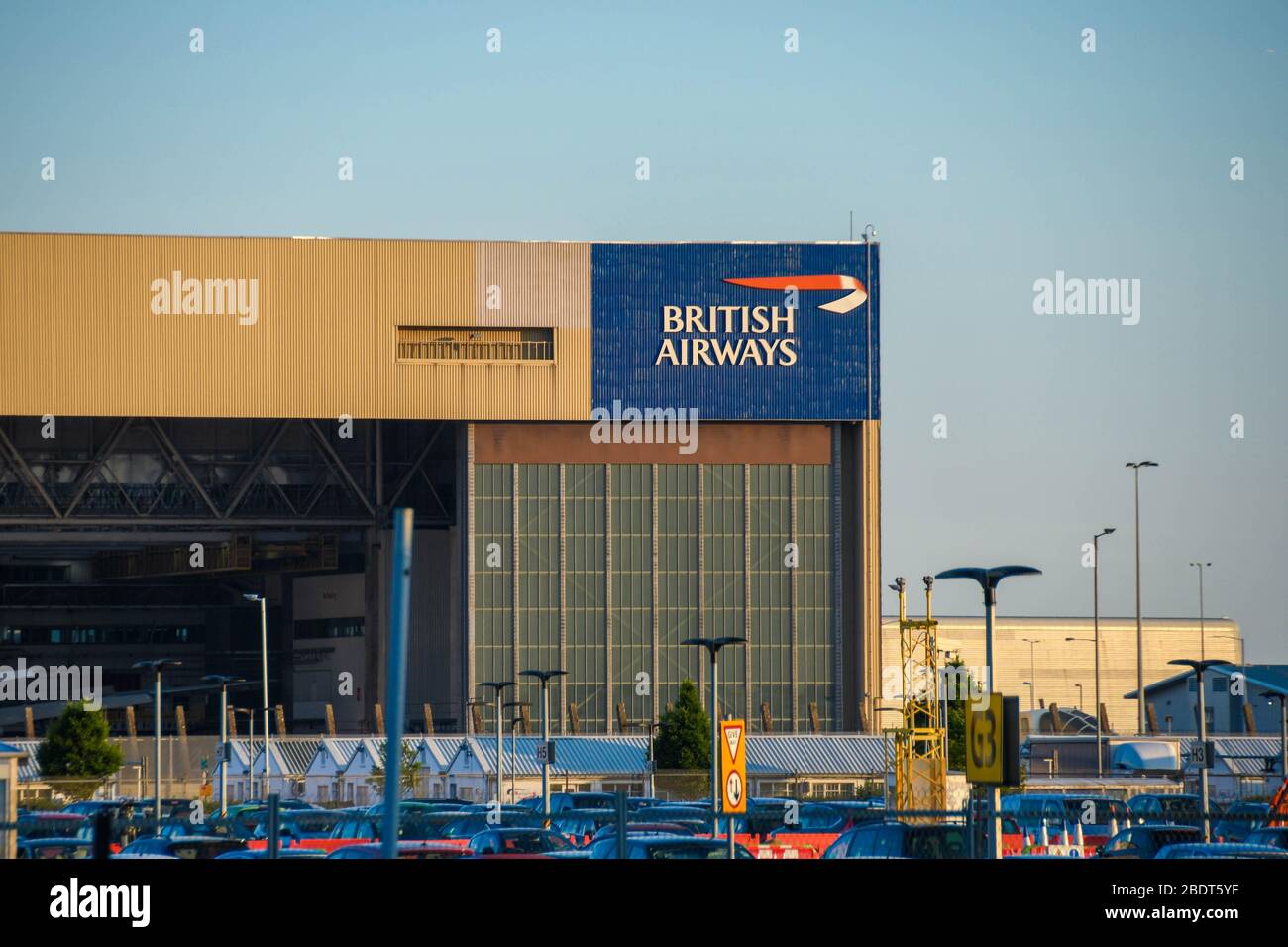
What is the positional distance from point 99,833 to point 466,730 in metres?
63.2

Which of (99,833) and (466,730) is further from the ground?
(99,833)

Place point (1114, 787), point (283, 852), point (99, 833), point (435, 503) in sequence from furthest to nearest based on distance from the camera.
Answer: point (435, 503), point (1114, 787), point (283, 852), point (99, 833)

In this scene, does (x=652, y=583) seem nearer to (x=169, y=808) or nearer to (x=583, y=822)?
(x=169, y=808)

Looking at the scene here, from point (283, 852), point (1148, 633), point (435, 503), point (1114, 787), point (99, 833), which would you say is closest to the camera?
point (99, 833)

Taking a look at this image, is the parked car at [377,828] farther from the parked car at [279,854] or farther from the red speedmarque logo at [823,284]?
the red speedmarque logo at [823,284]

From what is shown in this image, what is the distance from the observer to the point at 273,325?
249 ft

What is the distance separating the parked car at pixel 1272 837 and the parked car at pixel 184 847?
48.2 ft

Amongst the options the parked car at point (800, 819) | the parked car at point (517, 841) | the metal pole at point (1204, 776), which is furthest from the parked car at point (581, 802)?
the parked car at point (517, 841)

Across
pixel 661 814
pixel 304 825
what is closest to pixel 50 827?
pixel 304 825

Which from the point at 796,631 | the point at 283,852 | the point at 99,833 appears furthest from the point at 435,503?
the point at 99,833

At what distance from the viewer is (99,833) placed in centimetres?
1391

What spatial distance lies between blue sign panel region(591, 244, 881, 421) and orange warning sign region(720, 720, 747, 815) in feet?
164
